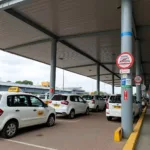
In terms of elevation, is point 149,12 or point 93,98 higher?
point 149,12

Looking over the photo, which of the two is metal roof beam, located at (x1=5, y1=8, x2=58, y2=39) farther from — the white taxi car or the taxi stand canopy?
the white taxi car

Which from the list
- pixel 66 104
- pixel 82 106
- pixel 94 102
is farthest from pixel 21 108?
pixel 94 102

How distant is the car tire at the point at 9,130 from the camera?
6.69 metres

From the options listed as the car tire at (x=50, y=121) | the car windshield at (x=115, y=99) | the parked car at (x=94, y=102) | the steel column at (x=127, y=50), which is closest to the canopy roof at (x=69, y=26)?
the steel column at (x=127, y=50)

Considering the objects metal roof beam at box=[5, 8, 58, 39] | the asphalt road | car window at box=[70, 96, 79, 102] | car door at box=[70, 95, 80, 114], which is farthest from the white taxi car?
metal roof beam at box=[5, 8, 58, 39]

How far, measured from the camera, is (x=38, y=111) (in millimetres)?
8336

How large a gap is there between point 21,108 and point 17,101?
317 millimetres

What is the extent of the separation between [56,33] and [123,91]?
9.87m

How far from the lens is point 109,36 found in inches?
598

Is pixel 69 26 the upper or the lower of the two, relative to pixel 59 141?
upper

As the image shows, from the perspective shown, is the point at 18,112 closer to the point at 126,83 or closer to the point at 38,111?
the point at 38,111

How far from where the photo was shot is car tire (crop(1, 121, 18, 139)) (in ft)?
21.9

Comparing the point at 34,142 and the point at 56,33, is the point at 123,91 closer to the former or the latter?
the point at 34,142

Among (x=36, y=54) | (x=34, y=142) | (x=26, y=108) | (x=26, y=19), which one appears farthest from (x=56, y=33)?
(x=34, y=142)
